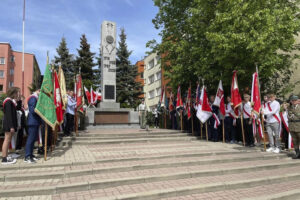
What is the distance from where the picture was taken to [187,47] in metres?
14.9

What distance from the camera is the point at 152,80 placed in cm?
4503

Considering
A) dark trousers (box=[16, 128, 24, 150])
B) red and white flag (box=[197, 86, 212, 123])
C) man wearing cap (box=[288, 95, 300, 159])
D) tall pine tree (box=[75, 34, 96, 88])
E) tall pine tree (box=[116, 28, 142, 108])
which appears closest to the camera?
man wearing cap (box=[288, 95, 300, 159])

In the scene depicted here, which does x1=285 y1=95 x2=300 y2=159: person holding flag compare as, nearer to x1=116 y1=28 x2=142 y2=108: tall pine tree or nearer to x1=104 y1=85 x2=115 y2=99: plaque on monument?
x1=104 y1=85 x2=115 y2=99: plaque on monument

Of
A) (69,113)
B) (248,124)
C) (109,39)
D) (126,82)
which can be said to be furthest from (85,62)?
(248,124)

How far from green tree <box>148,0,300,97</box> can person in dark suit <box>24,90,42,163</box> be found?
27.7 feet

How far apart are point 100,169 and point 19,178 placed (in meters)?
1.72

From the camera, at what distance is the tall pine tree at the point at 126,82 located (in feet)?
104

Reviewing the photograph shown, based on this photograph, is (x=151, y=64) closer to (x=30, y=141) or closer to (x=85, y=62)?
(x=85, y=62)

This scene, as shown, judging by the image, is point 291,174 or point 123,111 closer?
point 291,174

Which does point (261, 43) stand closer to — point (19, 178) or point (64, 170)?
point (64, 170)

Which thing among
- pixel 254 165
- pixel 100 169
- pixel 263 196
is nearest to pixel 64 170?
pixel 100 169

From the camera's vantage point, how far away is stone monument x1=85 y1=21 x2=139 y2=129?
45.8 feet

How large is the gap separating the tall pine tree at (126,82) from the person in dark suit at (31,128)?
24.9m

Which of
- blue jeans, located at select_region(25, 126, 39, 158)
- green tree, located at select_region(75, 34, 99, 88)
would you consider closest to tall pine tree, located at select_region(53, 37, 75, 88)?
green tree, located at select_region(75, 34, 99, 88)
